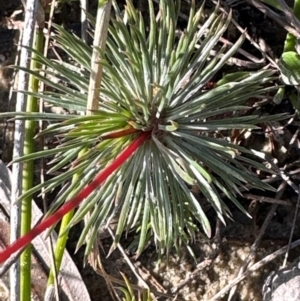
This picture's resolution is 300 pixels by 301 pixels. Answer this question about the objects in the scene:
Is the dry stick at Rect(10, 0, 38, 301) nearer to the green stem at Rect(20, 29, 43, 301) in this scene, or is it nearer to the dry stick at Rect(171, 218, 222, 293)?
the green stem at Rect(20, 29, 43, 301)

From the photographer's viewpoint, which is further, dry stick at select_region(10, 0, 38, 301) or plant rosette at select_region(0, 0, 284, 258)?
dry stick at select_region(10, 0, 38, 301)

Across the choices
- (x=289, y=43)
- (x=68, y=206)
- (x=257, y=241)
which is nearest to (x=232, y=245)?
(x=257, y=241)

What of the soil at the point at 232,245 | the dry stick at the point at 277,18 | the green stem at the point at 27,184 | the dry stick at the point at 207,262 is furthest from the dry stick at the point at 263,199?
the green stem at the point at 27,184

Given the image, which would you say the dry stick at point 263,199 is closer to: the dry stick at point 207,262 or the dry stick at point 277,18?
the dry stick at point 207,262

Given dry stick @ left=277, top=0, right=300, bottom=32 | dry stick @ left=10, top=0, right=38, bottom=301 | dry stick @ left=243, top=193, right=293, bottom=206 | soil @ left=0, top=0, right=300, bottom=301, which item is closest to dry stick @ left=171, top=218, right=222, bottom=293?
soil @ left=0, top=0, right=300, bottom=301

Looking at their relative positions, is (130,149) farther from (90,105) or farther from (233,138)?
(233,138)

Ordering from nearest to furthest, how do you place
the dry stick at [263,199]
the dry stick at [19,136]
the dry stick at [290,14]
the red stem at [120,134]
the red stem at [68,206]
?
the red stem at [68,206], the red stem at [120,134], the dry stick at [290,14], the dry stick at [19,136], the dry stick at [263,199]
